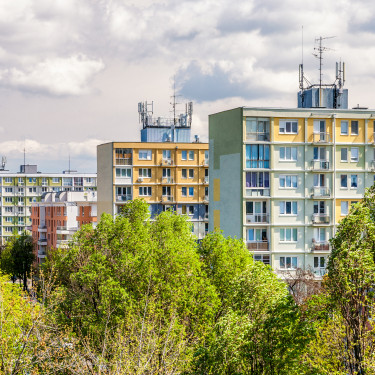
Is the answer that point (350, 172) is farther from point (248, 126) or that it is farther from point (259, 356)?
point (259, 356)

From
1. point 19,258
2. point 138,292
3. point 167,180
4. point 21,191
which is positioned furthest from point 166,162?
point 21,191

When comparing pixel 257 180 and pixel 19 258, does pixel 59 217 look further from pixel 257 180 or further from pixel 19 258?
pixel 257 180

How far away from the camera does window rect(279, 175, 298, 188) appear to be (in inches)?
2336

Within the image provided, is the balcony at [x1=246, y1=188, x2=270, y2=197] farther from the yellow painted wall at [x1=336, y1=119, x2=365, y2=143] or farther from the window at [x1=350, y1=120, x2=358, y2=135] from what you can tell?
the window at [x1=350, y1=120, x2=358, y2=135]

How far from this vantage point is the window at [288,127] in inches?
2327

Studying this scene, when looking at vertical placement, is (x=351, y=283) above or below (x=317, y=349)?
above

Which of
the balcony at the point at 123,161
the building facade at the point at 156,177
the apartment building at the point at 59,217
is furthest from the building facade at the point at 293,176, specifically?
the apartment building at the point at 59,217

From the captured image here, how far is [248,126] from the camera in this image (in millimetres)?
58594

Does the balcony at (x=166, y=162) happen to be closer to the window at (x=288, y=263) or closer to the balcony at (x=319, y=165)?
the balcony at (x=319, y=165)

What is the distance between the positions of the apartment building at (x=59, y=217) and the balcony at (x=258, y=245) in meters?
43.6

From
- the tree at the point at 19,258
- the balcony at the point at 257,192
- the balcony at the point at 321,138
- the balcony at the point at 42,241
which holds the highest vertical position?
the balcony at the point at 321,138

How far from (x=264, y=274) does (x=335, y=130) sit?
110 ft

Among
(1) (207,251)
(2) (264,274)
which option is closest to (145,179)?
(1) (207,251)

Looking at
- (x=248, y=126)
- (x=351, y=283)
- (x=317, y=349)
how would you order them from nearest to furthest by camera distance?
1. (x=351, y=283)
2. (x=317, y=349)
3. (x=248, y=126)
